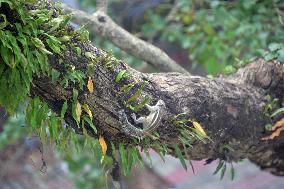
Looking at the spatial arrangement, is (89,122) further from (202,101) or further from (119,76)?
(202,101)

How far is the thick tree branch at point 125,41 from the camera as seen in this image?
7.77 feet

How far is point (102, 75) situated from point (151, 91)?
A: 0.20 m

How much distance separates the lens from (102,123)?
4.99 feet

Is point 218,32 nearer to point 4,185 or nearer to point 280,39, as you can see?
point 280,39

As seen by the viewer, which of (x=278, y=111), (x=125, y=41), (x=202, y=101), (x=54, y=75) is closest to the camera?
(x=54, y=75)

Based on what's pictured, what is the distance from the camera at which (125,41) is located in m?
2.39

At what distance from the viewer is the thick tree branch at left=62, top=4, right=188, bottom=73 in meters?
2.37

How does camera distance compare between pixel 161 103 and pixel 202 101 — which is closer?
pixel 161 103

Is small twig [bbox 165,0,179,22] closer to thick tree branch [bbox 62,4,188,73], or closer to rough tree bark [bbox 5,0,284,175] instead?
thick tree branch [bbox 62,4,188,73]

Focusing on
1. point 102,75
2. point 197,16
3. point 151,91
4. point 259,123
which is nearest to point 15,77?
point 102,75

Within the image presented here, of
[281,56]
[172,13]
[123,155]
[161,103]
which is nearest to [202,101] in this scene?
[161,103]

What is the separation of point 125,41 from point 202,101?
71cm

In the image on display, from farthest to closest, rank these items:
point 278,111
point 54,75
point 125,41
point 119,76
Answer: point 125,41
point 278,111
point 119,76
point 54,75

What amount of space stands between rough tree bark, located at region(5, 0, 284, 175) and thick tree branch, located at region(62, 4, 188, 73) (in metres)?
0.40
